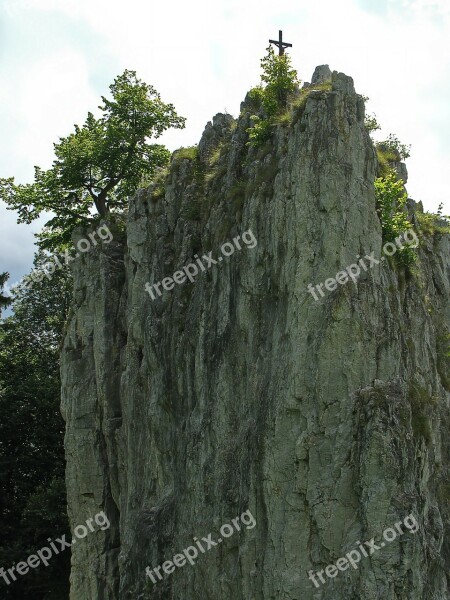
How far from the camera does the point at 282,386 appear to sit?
651 inches

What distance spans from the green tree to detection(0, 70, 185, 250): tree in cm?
898

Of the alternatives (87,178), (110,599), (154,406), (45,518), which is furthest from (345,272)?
(45,518)

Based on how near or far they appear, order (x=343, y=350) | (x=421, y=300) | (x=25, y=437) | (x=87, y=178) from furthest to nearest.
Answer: (x=25, y=437) < (x=87, y=178) < (x=421, y=300) < (x=343, y=350)

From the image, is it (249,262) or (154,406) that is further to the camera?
(154,406)

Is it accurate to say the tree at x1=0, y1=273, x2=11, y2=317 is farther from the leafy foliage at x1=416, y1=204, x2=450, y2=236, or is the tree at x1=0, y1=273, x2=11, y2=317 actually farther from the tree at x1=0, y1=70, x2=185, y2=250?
the leafy foliage at x1=416, y1=204, x2=450, y2=236

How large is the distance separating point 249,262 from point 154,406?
18.0 feet

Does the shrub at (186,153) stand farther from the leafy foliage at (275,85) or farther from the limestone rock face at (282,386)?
the leafy foliage at (275,85)

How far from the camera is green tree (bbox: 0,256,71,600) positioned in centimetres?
3288

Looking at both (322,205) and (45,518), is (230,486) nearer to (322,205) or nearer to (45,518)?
(322,205)

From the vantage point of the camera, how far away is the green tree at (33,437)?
1294 inches

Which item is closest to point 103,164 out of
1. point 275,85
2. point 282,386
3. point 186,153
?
point 186,153

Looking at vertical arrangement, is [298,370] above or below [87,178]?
below

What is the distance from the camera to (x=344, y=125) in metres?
17.4

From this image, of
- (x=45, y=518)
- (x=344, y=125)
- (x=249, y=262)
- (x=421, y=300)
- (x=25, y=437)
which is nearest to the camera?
(x=344, y=125)
